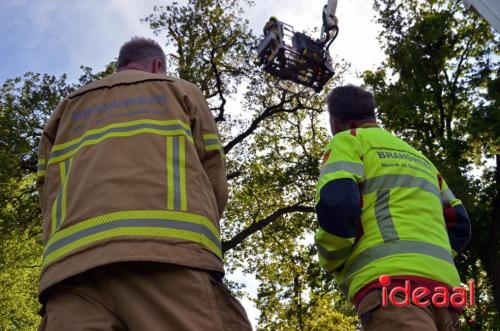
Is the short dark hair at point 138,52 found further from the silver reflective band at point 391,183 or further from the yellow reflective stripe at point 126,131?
the silver reflective band at point 391,183

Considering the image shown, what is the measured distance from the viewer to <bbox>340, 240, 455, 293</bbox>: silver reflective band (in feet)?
8.17

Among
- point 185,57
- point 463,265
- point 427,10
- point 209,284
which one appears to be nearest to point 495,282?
point 463,265

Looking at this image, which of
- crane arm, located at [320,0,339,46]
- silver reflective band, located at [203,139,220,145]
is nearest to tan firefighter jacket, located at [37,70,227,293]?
silver reflective band, located at [203,139,220,145]

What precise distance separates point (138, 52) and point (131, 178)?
40.6 inches

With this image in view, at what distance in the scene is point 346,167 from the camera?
2.71 metres

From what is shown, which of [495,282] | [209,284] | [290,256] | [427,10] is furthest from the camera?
[290,256]

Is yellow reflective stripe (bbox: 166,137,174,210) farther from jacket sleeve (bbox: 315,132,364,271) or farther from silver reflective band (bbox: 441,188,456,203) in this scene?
silver reflective band (bbox: 441,188,456,203)

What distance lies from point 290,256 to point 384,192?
66.2 feet

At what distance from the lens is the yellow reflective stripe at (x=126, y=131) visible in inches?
89.6

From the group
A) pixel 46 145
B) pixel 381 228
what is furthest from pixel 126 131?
pixel 381 228

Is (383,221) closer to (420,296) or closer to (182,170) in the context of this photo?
(420,296)

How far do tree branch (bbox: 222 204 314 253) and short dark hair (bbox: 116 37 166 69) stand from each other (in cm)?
1377

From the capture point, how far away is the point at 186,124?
2.40m

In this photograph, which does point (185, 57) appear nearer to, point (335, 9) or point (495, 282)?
point (335, 9)
